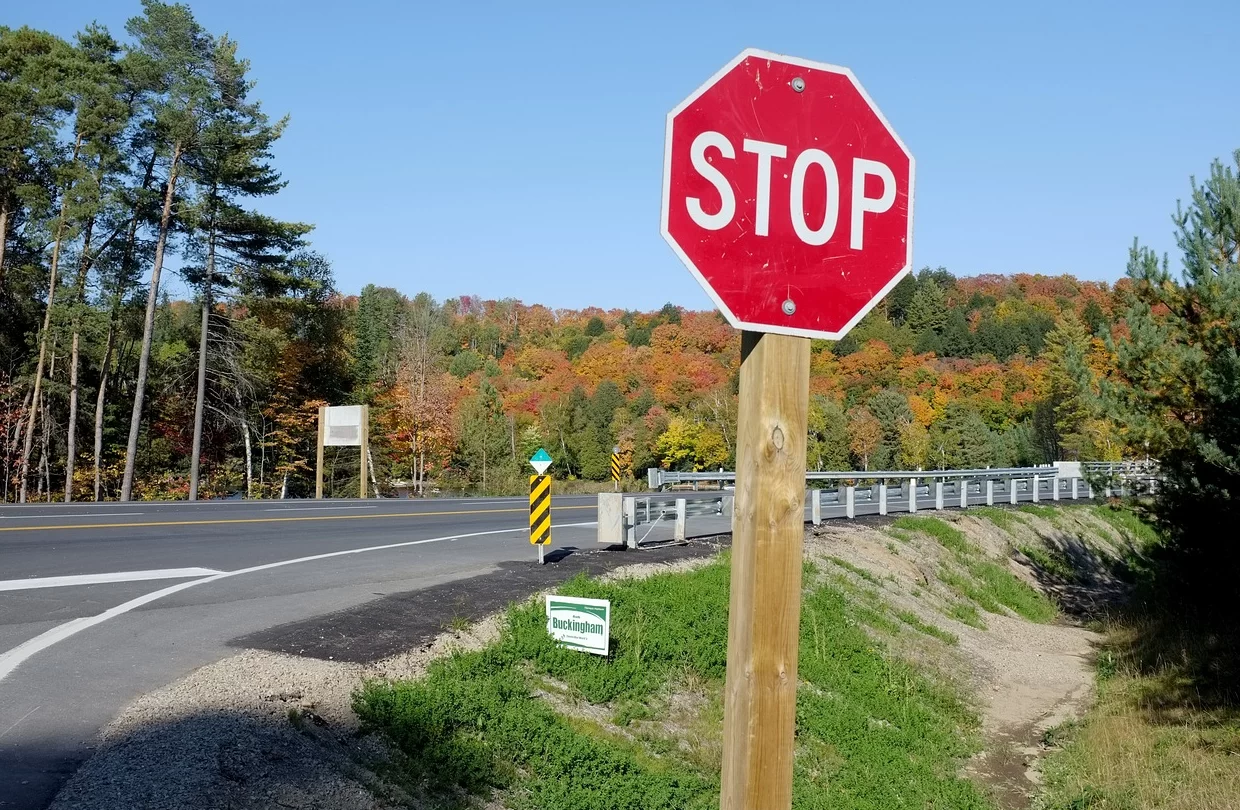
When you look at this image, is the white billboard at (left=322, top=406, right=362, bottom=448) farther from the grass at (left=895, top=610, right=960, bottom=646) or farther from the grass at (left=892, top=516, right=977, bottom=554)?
the grass at (left=895, top=610, right=960, bottom=646)

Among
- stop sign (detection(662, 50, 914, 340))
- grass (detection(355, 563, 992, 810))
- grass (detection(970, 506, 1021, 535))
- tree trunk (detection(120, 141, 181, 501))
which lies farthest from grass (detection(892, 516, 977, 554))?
tree trunk (detection(120, 141, 181, 501))

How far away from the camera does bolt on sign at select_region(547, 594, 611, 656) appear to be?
30.4 ft

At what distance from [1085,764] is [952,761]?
1.49m

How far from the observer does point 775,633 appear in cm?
259

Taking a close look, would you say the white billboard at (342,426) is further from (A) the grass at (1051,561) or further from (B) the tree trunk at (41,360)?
(A) the grass at (1051,561)

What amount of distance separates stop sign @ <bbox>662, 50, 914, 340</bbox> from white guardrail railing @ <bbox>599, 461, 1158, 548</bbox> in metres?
6.20

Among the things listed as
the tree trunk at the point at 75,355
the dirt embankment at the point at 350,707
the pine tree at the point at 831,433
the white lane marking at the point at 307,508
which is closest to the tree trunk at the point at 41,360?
the tree trunk at the point at 75,355

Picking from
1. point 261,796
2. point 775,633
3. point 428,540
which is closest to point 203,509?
point 428,540

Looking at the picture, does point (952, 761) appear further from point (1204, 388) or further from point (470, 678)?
point (1204, 388)

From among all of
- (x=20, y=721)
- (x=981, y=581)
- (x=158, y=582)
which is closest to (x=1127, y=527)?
(x=981, y=581)

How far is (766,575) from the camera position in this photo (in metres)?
2.57

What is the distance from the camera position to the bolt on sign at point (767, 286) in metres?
2.57

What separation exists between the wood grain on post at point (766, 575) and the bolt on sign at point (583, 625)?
673 cm

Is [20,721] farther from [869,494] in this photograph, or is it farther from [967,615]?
[869,494]
